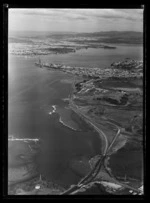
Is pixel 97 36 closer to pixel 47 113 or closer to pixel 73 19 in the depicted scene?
pixel 73 19

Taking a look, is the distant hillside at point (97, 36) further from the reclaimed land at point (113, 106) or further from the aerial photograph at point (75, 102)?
the reclaimed land at point (113, 106)

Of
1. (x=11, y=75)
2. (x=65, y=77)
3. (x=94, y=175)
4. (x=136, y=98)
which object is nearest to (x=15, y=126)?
(x=11, y=75)

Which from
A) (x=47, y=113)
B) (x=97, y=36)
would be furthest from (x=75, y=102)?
(x=97, y=36)

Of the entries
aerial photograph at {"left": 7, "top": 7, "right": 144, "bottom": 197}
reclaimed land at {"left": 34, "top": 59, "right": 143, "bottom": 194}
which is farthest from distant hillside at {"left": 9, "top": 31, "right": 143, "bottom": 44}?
reclaimed land at {"left": 34, "top": 59, "right": 143, "bottom": 194}

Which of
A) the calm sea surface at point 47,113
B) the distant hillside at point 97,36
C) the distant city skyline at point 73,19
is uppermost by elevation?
the distant city skyline at point 73,19

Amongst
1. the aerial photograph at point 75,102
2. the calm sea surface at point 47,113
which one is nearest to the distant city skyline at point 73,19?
the aerial photograph at point 75,102

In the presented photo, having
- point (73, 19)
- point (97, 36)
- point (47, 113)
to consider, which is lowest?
point (47, 113)
